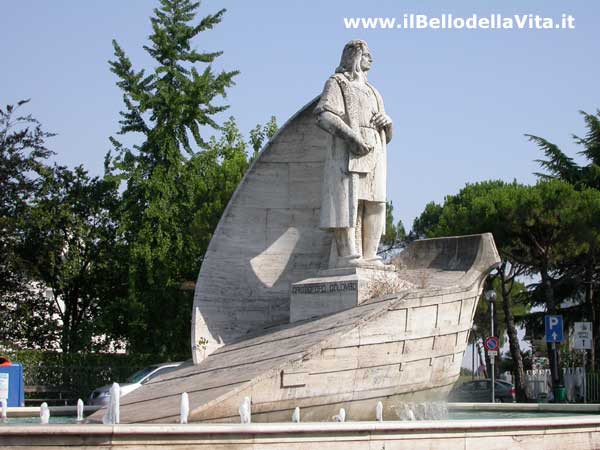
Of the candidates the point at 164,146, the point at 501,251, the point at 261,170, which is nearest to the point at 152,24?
the point at 164,146

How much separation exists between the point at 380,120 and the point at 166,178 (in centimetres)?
1793

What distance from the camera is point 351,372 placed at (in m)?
11.0

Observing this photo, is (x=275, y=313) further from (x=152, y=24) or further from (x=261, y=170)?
(x=152, y=24)

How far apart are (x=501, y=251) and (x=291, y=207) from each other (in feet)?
Result: 60.1

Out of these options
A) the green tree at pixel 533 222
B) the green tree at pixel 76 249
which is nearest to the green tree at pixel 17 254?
the green tree at pixel 76 249

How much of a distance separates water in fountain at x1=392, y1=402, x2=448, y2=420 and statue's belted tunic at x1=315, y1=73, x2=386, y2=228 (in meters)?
2.59

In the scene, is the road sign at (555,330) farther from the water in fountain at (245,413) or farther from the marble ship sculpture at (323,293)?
the water in fountain at (245,413)

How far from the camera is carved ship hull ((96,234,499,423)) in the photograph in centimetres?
1021

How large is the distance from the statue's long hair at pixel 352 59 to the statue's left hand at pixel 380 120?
67cm

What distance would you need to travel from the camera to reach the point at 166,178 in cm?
3016

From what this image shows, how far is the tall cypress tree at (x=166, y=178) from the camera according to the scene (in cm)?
2989

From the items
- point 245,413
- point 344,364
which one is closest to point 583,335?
point 344,364

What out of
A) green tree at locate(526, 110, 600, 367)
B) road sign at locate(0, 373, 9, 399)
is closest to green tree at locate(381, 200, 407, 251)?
green tree at locate(526, 110, 600, 367)

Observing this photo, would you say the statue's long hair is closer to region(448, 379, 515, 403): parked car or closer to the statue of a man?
the statue of a man
